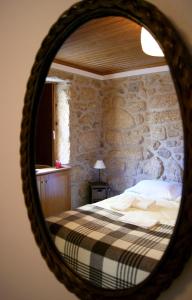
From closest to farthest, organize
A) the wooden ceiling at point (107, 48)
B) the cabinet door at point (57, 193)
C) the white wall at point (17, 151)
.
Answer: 1. the wooden ceiling at point (107, 48)
2. the cabinet door at point (57, 193)
3. the white wall at point (17, 151)

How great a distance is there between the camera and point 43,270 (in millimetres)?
1061

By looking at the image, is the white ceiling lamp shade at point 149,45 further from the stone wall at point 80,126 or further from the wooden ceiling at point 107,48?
the stone wall at point 80,126

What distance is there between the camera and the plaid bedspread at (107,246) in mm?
651

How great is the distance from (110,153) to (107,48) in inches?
11.9

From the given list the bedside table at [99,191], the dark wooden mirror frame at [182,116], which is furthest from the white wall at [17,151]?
the bedside table at [99,191]

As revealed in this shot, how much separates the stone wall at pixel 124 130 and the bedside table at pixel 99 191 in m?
0.02

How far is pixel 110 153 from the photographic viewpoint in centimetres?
79

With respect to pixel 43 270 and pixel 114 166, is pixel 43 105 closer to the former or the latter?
pixel 114 166

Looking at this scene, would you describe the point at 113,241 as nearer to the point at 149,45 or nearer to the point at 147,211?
the point at 147,211

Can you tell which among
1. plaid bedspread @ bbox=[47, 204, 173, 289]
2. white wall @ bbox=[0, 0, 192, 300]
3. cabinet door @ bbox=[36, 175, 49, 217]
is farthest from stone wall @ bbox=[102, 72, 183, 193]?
white wall @ bbox=[0, 0, 192, 300]

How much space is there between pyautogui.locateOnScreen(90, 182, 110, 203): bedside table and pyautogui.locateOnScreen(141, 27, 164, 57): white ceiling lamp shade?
385mm

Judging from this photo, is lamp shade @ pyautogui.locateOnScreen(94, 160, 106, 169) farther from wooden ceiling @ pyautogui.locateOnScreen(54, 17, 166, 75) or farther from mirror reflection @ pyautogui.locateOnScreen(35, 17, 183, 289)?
wooden ceiling @ pyautogui.locateOnScreen(54, 17, 166, 75)

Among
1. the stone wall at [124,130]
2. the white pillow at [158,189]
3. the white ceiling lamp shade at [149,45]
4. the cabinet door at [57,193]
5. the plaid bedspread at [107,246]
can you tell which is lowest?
the plaid bedspread at [107,246]

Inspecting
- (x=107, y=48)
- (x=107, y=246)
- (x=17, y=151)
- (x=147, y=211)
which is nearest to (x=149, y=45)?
(x=107, y=48)
